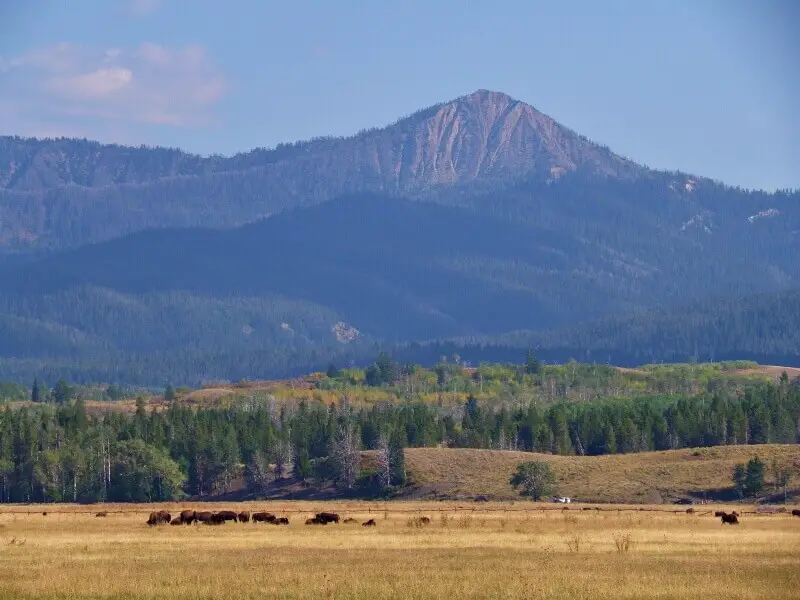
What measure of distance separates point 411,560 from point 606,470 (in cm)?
9143

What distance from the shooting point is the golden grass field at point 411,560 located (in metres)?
54.9

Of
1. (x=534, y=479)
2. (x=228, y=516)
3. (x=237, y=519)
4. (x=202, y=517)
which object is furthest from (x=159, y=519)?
(x=534, y=479)

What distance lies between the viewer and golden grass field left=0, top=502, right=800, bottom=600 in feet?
180

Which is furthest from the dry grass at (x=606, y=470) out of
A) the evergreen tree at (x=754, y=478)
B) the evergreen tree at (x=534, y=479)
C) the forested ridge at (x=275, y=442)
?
the evergreen tree at (x=754, y=478)

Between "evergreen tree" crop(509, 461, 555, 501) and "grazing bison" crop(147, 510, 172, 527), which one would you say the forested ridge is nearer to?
"evergreen tree" crop(509, 461, 555, 501)

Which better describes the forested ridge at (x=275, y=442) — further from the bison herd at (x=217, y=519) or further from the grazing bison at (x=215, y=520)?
the grazing bison at (x=215, y=520)

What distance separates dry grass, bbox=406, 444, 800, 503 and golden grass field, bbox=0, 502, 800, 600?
160ft

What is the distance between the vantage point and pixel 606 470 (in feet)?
501

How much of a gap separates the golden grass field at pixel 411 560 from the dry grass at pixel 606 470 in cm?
4881

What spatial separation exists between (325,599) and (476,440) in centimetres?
13367

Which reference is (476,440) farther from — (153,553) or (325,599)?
(325,599)

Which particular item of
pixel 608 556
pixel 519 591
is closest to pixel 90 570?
pixel 519 591

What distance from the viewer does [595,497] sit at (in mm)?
138000

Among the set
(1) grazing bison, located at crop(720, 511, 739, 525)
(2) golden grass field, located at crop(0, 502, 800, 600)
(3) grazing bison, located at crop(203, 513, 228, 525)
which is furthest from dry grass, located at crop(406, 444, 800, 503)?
(3) grazing bison, located at crop(203, 513, 228, 525)
